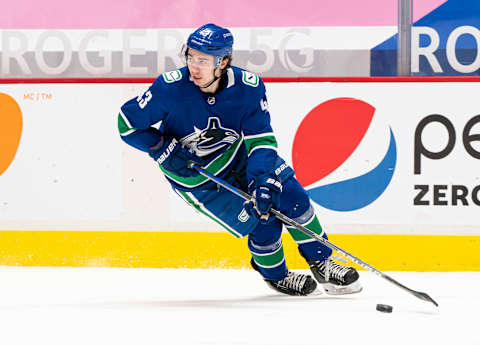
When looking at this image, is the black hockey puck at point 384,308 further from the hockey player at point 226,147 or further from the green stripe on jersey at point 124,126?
the green stripe on jersey at point 124,126

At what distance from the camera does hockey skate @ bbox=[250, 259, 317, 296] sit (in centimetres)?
285

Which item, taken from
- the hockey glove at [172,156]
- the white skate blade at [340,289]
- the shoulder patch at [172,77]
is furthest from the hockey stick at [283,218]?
the shoulder patch at [172,77]

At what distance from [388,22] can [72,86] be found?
5.29 feet

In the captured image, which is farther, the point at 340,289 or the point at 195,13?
the point at 195,13

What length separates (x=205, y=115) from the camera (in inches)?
105

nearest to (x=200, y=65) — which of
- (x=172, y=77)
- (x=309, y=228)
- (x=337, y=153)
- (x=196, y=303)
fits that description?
(x=172, y=77)

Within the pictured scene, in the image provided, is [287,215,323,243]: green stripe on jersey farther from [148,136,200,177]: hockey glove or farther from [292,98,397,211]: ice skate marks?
[292,98,397,211]: ice skate marks

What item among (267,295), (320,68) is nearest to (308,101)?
(320,68)

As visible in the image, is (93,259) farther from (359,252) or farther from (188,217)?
(359,252)

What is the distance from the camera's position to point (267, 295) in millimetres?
2895

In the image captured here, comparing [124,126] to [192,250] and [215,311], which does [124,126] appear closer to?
[215,311]

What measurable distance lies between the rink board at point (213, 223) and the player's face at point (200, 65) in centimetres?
104

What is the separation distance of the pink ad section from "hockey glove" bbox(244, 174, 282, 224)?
1.34 meters

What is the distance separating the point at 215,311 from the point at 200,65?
2.80ft
